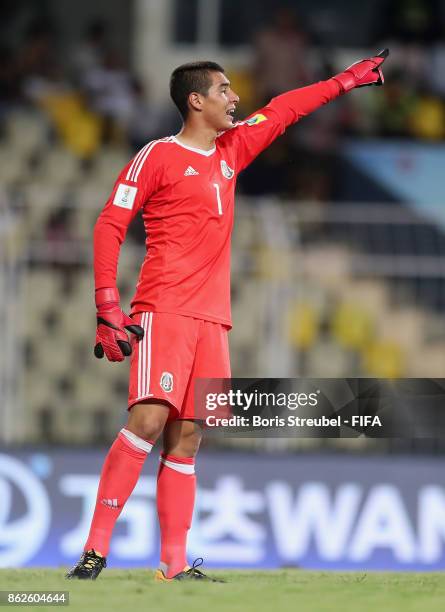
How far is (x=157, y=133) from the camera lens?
46.6ft

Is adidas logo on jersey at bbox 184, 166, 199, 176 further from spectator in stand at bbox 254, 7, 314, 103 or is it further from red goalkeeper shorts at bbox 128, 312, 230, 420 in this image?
spectator in stand at bbox 254, 7, 314, 103

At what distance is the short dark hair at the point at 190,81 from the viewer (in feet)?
22.9

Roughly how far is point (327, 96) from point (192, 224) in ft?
3.48

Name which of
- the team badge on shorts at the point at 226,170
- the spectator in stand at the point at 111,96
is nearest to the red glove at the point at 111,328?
the team badge on shorts at the point at 226,170

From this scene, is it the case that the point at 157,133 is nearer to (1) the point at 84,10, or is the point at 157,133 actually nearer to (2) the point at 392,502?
(1) the point at 84,10

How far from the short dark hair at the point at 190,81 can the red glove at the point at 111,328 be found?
39.4 inches

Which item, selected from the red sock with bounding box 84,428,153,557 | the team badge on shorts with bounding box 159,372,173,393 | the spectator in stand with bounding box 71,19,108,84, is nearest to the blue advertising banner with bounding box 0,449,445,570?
the red sock with bounding box 84,428,153,557

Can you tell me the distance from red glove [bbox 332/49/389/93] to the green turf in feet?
8.01

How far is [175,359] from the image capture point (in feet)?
21.8

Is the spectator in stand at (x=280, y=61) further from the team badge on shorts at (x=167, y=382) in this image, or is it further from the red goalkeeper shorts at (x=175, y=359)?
the team badge on shorts at (x=167, y=382)

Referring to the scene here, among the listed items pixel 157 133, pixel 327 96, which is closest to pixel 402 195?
pixel 157 133

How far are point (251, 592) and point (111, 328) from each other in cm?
132

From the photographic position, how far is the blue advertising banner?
32.3ft

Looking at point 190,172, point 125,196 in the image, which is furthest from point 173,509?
point 190,172
